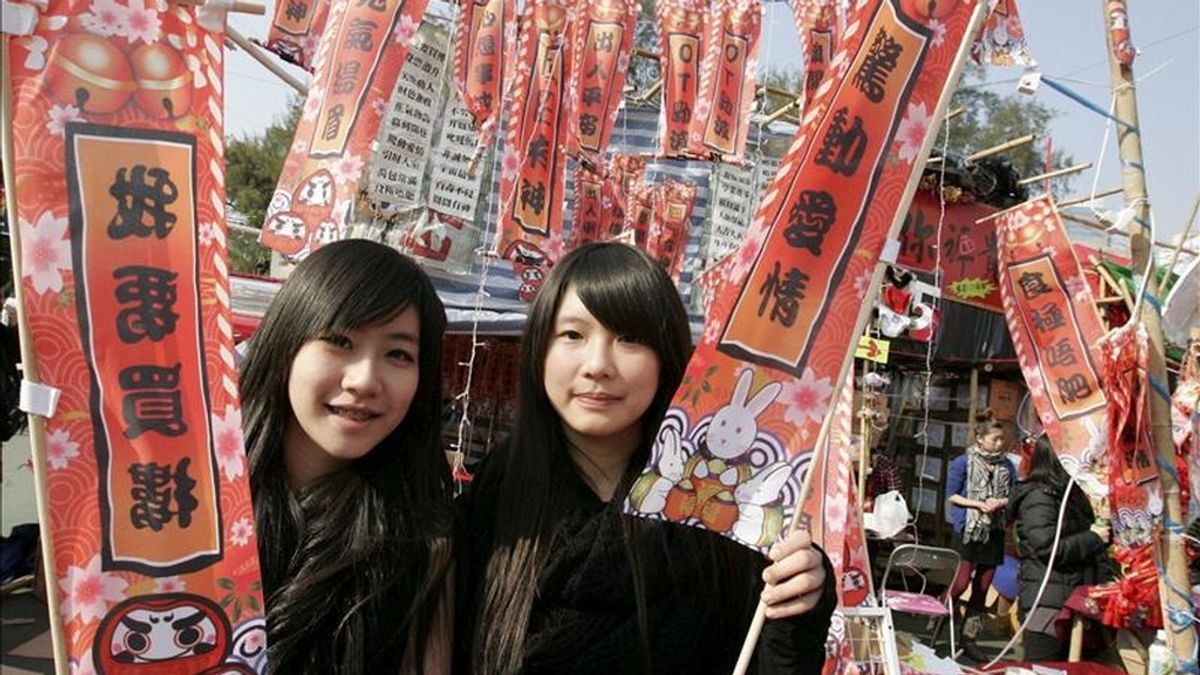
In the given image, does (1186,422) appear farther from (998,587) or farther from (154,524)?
(154,524)

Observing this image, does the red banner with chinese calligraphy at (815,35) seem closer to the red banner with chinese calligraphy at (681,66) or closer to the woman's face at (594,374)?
the red banner with chinese calligraphy at (681,66)

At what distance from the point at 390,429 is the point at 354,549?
0.26m

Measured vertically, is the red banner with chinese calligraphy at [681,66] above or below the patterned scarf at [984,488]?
above

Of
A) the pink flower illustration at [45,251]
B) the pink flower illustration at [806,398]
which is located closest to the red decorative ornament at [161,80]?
the pink flower illustration at [45,251]

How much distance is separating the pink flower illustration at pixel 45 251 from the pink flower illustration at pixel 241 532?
0.50 m

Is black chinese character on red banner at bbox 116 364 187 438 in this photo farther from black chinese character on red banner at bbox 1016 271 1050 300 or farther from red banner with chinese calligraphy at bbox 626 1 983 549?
black chinese character on red banner at bbox 1016 271 1050 300

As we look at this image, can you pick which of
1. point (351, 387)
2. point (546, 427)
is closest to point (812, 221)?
point (546, 427)

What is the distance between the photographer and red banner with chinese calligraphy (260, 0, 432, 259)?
13.4 ft

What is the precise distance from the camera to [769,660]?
1.74 metres

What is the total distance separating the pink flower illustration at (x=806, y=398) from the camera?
6.28 ft

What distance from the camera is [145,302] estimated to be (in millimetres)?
1499

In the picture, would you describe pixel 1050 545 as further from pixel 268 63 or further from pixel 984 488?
pixel 268 63

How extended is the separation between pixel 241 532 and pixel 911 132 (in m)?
1.65

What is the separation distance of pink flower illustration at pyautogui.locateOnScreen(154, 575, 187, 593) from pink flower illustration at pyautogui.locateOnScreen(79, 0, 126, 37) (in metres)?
0.95
